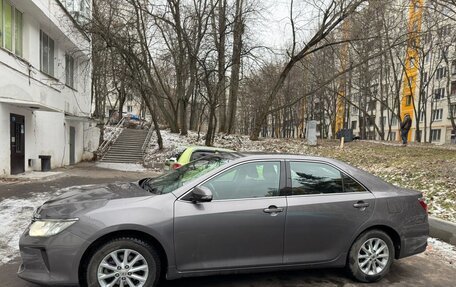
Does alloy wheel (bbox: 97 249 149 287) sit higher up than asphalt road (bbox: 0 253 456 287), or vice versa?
alloy wheel (bbox: 97 249 149 287)

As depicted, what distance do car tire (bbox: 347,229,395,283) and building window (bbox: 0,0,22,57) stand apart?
41.9 feet

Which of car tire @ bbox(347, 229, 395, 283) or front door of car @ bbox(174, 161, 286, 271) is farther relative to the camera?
car tire @ bbox(347, 229, 395, 283)

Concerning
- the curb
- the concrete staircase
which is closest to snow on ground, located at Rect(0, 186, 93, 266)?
the curb

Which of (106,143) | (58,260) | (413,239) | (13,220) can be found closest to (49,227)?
(58,260)

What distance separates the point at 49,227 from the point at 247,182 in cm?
208

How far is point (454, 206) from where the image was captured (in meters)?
7.86

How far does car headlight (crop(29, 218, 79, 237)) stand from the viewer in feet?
11.8

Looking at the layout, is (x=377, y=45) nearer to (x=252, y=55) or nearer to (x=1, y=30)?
(x=252, y=55)

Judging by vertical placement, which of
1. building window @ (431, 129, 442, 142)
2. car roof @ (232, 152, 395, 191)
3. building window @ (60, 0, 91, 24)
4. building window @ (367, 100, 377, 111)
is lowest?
car roof @ (232, 152, 395, 191)

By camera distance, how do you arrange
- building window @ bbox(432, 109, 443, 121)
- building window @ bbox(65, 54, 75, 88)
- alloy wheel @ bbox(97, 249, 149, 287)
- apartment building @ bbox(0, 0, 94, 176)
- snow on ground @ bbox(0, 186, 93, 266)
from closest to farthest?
alloy wheel @ bbox(97, 249, 149, 287), snow on ground @ bbox(0, 186, 93, 266), apartment building @ bbox(0, 0, 94, 176), building window @ bbox(65, 54, 75, 88), building window @ bbox(432, 109, 443, 121)

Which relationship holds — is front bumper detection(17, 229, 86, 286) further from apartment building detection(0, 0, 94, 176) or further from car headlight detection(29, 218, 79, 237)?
apartment building detection(0, 0, 94, 176)

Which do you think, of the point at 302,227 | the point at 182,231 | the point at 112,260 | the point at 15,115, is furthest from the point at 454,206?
the point at 15,115

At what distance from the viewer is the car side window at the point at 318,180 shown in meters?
4.48

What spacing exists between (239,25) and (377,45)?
11.2 m
